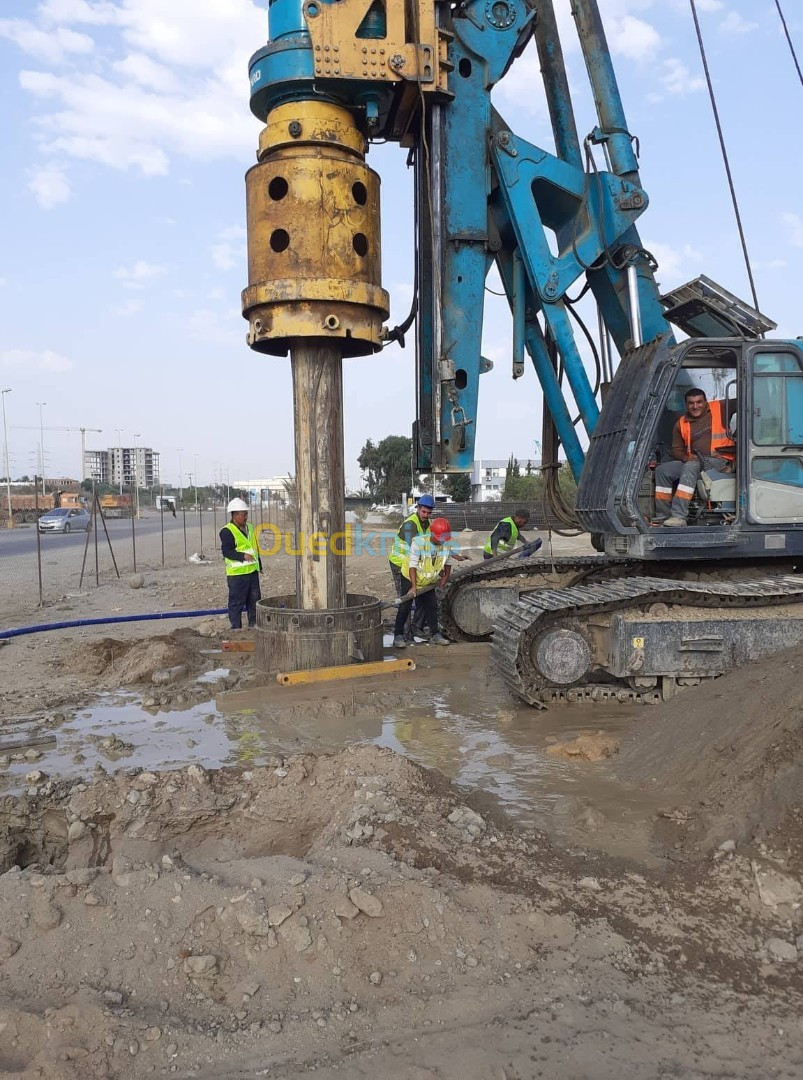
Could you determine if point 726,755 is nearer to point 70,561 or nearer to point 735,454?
point 735,454

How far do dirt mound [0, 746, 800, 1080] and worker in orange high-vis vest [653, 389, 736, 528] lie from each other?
345cm

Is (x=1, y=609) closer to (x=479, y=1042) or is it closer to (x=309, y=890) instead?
(x=309, y=890)

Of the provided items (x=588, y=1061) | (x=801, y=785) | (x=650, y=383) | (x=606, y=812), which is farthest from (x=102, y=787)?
(x=650, y=383)

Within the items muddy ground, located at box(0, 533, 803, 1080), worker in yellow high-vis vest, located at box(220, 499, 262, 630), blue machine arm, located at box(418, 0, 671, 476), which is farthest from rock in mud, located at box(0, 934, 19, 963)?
worker in yellow high-vis vest, located at box(220, 499, 262, 630)

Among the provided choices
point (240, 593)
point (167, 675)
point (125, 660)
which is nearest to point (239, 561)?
point (240, 593)

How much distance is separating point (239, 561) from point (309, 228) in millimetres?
4223

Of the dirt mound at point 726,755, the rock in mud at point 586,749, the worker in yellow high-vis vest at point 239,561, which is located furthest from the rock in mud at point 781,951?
the worker in yellow high-vis vest at point 239,561

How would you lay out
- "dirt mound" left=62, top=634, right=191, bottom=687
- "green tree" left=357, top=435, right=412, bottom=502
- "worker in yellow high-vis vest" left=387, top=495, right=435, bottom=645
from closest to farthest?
"dirt mound" left=62, top=634, right=191, bottom=687
"worker in yellow high-vis vest" left=387, top=495, right=435, bottom=645
"green tree" left=357, top=435, right=412, bottom=502

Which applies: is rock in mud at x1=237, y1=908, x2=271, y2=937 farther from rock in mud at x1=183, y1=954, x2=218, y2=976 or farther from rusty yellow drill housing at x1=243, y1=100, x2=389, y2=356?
rusty yellow drill housing at x1=243, y1=100, x2=389, y2=356

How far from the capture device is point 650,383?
651 centimetres

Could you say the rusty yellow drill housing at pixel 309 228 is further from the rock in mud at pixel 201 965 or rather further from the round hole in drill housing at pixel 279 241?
the rock in mud at pixel 201 965

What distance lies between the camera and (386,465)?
58.7 m

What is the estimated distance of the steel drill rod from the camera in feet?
22.2

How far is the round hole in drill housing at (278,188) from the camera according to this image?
634 centimetres
